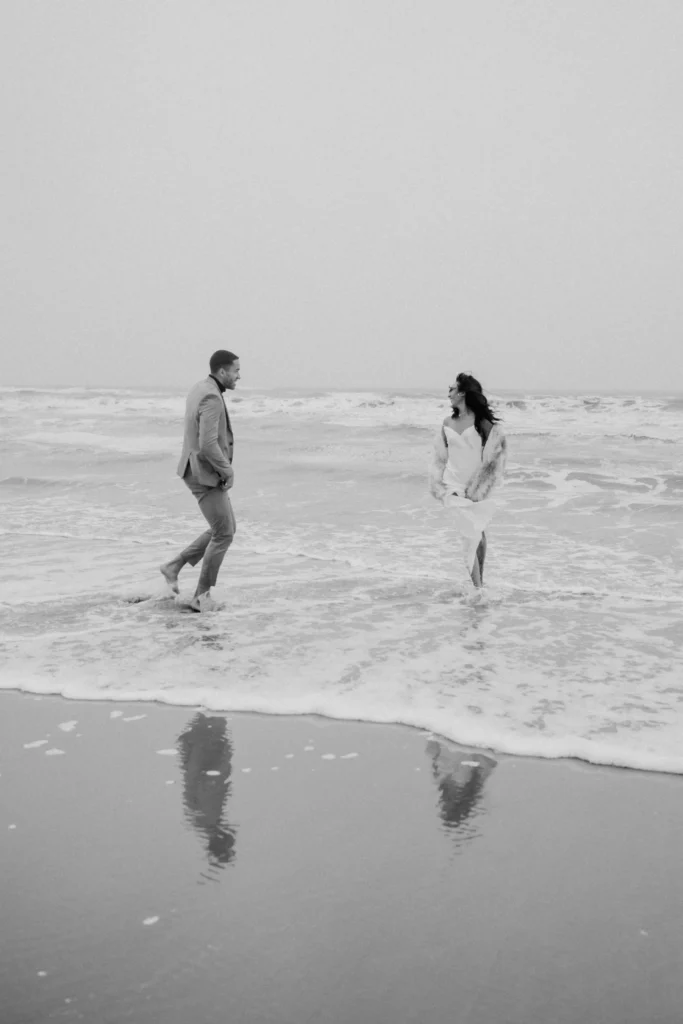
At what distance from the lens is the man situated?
6320 mm

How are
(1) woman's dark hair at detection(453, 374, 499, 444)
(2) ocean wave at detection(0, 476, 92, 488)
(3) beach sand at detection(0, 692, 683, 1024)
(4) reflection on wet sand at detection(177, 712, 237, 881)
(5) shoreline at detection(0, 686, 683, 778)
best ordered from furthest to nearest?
1. (2) ocean wave at detection(0, 476, 92, 488)
2. (1) woman's dark hair at detection(453, 374, 499, 444)
3. (5) shoreline at detection(0, 686, 683, 778)
4. (4) reflection on wet sand at detection(177, 712, 237, 881)
5. (3) beach sand at detection(0, 692, 683, 1024)

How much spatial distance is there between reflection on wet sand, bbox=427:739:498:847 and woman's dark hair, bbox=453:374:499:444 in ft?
11.2

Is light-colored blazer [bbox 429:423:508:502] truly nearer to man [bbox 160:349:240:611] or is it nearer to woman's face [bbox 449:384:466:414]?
woman's face [bbox 449:384:466:414]

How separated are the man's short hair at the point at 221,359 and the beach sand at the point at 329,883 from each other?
3152mm

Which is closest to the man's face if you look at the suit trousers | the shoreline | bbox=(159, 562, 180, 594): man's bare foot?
the suit trousers

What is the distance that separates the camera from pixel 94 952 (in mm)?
2344

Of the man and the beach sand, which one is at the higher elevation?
the man

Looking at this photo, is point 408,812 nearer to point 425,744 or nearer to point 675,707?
point 425,744

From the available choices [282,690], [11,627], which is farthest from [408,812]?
[11,627]

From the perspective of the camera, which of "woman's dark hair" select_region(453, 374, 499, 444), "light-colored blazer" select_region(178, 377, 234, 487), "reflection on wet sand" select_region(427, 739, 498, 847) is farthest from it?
"woman's dark hair" select_region(453, 374, 499, 444)

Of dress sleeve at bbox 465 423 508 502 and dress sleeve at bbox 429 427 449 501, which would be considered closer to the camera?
dress sleeve at bbox 465 423 508 502

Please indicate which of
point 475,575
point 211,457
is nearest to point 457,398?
point 475,575

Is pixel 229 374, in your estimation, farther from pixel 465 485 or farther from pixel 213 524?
pixel 465 485

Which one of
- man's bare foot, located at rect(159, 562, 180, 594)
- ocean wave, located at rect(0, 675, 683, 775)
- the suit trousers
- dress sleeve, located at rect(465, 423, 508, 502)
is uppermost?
dress sleeve, located at rect(465, 423, 508, 502)
